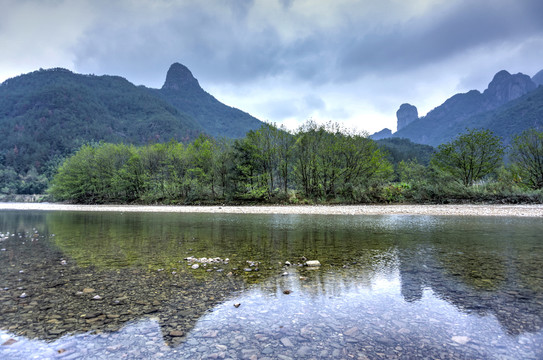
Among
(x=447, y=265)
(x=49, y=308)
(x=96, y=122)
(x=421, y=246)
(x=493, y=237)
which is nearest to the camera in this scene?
(x=49, y=308)

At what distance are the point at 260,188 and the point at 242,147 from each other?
7524mm

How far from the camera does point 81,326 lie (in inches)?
179

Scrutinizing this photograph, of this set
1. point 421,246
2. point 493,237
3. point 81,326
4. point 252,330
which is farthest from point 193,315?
point 493,237

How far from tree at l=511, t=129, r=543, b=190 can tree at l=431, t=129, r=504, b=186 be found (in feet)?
7.65

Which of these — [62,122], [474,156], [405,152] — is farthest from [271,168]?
[62,122]

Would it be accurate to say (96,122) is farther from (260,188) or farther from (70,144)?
(260,188)

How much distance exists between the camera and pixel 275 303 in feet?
18.2

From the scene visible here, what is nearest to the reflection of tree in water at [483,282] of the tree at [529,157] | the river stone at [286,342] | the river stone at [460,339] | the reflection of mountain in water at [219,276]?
the reflection of mountain in water at [219,276]

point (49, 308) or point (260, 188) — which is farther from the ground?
point (260, 188)

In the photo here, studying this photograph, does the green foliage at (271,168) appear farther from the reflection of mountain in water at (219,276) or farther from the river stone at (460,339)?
the river stone at (460,339)

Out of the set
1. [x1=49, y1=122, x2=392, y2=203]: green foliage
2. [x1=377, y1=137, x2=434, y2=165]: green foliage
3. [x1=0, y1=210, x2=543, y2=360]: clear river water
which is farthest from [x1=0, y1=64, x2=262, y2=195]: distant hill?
[x1=0, y1=210, x2=543, y2=360]: clear river water

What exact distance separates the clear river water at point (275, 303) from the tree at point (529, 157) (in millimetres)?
30364

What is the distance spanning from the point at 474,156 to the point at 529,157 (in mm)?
5460

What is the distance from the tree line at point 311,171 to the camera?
110ft
